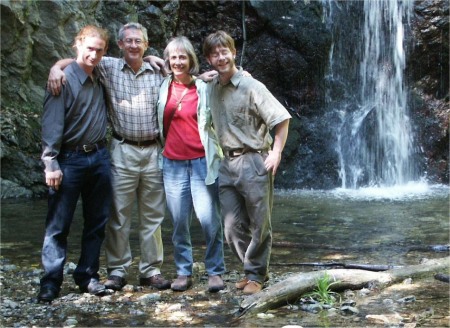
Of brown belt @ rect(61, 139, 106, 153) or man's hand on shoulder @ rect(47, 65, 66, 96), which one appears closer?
man's hand on shoulder @ rect(47, 65, 66, 96)

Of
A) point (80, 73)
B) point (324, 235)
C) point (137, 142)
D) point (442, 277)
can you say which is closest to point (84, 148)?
point (137, 142)

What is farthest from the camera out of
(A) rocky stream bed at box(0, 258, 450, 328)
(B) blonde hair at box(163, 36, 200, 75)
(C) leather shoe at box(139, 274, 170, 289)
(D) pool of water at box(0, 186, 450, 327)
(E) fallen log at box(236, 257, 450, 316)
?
(D) pool of water at box(0, 186, 450, 327)

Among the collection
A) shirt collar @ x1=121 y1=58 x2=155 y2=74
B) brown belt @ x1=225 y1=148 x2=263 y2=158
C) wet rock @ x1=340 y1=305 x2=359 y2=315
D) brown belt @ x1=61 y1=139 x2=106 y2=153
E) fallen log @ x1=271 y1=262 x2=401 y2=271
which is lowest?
fallen log @ x1=271 y1=262 x2=401 y2=271

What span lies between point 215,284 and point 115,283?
0.79 meters

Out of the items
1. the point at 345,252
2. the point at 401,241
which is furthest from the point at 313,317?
the point at 401,241

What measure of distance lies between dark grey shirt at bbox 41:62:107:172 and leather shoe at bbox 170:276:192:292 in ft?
4.17

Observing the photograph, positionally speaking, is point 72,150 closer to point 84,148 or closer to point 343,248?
point 84,148

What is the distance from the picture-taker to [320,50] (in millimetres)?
14570

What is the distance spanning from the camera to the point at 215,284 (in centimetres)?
478

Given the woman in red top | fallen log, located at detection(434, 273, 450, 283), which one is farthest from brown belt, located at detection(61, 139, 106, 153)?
fallen log, located at detection(434, 273, 450, 283)

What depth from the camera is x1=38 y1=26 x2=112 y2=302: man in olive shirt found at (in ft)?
14.7

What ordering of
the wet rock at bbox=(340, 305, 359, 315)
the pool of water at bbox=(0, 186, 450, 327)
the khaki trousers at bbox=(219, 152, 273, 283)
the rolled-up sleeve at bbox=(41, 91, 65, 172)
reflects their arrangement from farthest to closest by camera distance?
1. the pool of water at bbox=(0, 186, 450, 327)
2. the khaki trousers at bbox=(219, 152, 273, 283)
3. the rolled-up sleeve at bbox=(41, 91, 65, 172)
4. the wet rock at bbox=(340, 305, 359, 315)

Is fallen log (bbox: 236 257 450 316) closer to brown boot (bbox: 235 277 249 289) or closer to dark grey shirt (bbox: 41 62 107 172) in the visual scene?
brown boot (bbox: 235 277 249 289)

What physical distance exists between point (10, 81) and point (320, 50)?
702 centimetres
